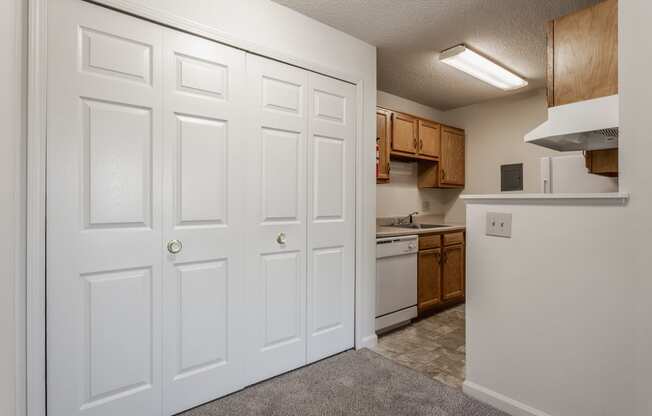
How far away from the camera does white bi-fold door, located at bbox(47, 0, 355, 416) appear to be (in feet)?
4.75

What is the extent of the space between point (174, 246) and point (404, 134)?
2.64 m

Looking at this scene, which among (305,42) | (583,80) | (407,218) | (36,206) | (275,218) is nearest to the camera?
(36,206)

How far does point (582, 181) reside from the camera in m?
2.75

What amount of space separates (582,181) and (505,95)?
1.58m

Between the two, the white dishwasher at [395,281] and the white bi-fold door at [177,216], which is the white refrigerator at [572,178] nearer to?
the white dishwasher at [395,281]

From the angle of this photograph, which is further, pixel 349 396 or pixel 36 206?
pixel 349 396

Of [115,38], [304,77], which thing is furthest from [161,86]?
[304,77]

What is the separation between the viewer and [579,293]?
147cm

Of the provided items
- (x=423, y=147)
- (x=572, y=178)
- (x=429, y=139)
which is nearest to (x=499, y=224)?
(x=572, y=178)

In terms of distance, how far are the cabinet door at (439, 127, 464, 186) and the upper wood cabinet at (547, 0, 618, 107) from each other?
88.6 inches

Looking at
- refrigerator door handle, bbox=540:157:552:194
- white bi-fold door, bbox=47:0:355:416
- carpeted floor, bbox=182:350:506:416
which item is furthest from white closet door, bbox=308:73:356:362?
refrigerator door handle, bbox=540:157:552:194

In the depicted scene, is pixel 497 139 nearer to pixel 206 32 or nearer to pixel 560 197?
pixel 560 197

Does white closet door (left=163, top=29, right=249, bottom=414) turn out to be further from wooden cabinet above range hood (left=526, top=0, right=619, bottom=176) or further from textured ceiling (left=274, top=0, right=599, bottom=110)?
wooden cabinet above range hood (left=526, top=0, right=619, bottom=176)

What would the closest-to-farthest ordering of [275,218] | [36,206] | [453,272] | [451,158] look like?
1. [36,206]
2. [275,218]
3. [453,272]
4. [451,158]
